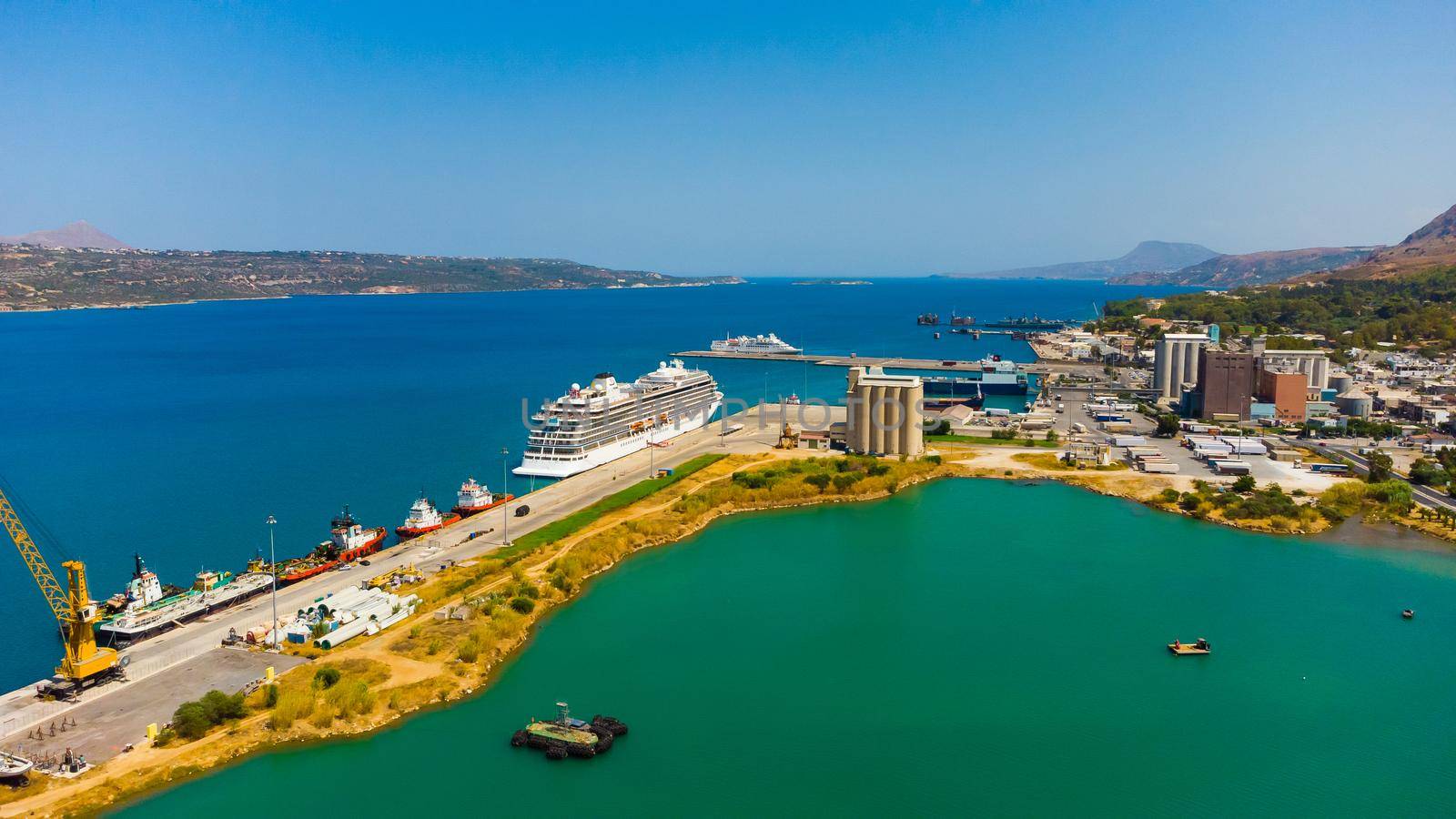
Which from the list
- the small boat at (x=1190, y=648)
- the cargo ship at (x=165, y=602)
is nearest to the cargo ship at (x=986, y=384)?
the small boat at (x=1190, y=648)

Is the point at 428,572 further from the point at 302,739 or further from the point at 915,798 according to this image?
the point at 915,798

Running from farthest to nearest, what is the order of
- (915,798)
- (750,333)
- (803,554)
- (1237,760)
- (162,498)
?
(750,333) → (162,498) → (803,554) → (1237,760) → (915,798)

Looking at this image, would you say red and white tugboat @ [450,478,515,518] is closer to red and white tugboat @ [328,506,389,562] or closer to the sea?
the sea

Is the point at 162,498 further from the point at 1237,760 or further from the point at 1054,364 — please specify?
the point at 1054,364

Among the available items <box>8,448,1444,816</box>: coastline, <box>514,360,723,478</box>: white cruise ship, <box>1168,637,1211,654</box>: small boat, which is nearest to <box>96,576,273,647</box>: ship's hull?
<box>8,448,1444,816</box>: coastline

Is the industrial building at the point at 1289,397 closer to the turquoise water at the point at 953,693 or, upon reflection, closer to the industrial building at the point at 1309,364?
the industrial building at the point at 1309,364

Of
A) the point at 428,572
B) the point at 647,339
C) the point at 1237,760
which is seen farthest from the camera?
the point at 647,339

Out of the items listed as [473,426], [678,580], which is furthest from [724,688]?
[473,426]

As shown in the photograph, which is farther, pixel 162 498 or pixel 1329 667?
pixel 162 498
